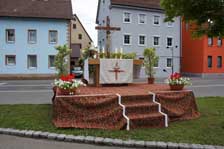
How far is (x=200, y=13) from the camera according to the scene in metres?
7.99

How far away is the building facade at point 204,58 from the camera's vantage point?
4541cm

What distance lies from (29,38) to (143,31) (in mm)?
15688

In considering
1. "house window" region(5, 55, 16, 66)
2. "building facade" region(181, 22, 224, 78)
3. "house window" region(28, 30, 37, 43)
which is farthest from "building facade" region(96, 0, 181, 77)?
"house window" region(5, 55, 16, 66)

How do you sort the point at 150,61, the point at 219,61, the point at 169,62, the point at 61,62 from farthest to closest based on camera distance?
the point at 219,61 → the point at 169,62 → the point at 150,61 → the point at 61,62

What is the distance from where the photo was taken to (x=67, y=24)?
132 ft

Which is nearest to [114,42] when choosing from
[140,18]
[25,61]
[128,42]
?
[128,42]

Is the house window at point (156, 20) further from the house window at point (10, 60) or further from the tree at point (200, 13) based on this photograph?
the tree at point (200, 13)

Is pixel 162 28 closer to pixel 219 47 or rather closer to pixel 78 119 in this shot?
pixel 219 47

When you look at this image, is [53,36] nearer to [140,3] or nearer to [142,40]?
[142,40]

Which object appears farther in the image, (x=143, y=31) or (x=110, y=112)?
(x=143, y=31)

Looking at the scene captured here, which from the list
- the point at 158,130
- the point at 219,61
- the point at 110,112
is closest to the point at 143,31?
the point at 219,61

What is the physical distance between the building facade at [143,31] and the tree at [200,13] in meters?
33.8

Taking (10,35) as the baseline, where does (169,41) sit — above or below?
below

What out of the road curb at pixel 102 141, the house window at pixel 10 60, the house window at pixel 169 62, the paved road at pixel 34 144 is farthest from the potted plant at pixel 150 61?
the house window at pixel 169 62
